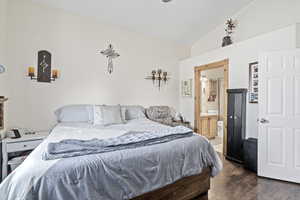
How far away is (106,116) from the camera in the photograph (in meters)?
2.91

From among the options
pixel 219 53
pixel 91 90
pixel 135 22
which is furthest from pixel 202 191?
pixel 135 22

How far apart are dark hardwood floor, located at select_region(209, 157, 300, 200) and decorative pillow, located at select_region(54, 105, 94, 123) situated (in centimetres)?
223

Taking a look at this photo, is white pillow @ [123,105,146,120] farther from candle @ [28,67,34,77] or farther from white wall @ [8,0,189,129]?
candle @ [28,67,34,77]

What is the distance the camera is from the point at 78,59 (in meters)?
3.41

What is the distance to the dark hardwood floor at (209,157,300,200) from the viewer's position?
2.13 metres

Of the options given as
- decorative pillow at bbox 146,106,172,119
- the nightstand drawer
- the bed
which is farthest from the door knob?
the nightstand drawer

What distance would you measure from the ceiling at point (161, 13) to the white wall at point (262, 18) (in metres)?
0.20

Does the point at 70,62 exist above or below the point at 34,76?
above

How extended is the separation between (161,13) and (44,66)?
251cm

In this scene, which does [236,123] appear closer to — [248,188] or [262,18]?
[248,188]

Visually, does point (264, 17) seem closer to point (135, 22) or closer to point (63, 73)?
point (135, 22)

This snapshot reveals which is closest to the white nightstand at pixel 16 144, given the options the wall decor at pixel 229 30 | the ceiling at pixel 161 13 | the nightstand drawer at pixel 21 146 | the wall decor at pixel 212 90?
the nightstand drawer at pixel 21 146

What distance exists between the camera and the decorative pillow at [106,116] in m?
2.86

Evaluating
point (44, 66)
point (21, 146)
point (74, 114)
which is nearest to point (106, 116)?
point (74, 114)
